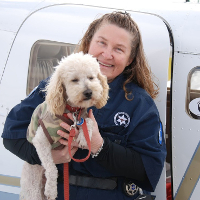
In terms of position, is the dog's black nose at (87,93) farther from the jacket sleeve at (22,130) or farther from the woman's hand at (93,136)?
the jacket sleeve at (22,130)

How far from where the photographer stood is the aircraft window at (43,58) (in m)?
2.83

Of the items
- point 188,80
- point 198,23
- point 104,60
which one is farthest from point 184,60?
point 104,60

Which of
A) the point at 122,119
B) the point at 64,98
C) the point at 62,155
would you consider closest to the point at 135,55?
the point at 122,119

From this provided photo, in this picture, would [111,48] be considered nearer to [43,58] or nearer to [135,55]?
[135,55]


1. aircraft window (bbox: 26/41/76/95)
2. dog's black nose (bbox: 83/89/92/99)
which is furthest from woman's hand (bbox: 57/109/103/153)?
aircraft window (bbox: 26/41/76/95)

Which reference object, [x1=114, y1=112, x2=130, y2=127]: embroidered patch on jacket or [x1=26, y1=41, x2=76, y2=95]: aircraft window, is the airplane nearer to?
[x1=26, y1=41, x2=76, y2=95]: aircraft window

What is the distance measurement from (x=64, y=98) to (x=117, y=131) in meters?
0.50

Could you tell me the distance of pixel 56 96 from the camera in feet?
5.96

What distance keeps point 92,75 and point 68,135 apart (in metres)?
0.42

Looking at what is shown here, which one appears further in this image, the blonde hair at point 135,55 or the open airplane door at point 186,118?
the open airplane door at point 186,118

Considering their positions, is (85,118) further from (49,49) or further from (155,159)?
(49,49)

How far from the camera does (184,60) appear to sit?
2516mm

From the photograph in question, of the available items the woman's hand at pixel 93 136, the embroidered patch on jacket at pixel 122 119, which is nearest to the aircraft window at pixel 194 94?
the embroidered patch on jacket at pixel 122 119

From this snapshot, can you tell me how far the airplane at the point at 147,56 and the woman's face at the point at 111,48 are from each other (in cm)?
38
